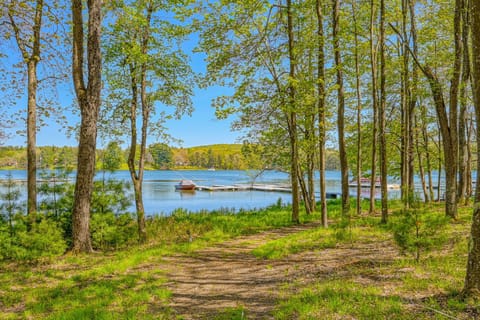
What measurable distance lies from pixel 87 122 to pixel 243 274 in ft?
16.5

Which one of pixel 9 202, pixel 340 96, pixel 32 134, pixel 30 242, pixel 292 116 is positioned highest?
pixel 340 96

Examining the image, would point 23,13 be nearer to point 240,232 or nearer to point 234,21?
point 234,21

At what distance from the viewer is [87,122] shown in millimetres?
7410

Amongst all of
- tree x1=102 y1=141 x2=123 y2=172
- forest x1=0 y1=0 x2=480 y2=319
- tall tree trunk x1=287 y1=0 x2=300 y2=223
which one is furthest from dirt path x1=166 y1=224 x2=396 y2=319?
tall tree trunk x1=287 y1=0 x2=300 y2=223

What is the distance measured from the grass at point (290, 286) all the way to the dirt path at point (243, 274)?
0.15 meters

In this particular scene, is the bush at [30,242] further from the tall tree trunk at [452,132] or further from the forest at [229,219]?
the tall tree trunk at [452,132]

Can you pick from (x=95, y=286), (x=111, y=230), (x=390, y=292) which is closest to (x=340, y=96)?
(x=390, y=292)

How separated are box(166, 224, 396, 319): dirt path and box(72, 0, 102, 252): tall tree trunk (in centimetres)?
226

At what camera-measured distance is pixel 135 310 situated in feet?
13.3

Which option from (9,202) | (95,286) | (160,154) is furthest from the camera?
(160,154)

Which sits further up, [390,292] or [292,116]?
[292,116]

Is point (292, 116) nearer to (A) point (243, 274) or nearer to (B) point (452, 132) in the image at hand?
(B) point (452, 132)

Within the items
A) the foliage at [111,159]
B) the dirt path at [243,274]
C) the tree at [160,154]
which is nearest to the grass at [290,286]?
the dirt path at [243,274]

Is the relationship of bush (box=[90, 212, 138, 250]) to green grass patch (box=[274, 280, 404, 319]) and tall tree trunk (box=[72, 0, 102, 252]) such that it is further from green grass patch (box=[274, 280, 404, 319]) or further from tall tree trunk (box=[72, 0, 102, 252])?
green grass patch (box=[274, 280, 404, 319])
